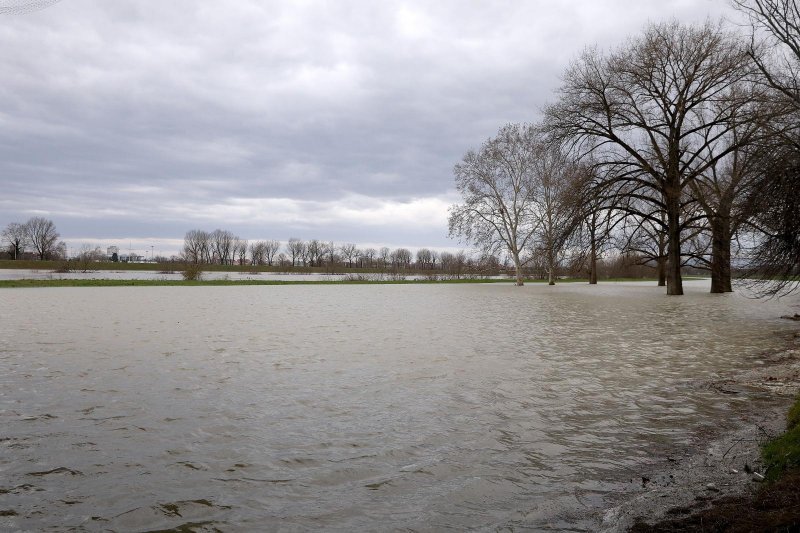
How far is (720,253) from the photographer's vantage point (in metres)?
27.4

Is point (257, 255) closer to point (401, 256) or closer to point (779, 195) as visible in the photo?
point (401, 256)

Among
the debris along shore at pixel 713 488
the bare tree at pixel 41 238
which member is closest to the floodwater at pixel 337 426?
the debris along shore at pixel 713 488

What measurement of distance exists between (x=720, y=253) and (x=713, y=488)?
92.4 ft

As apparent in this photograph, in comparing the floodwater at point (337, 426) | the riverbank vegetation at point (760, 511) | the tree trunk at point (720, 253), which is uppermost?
the tree trunk at point (720, 253)

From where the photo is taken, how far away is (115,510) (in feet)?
11.8

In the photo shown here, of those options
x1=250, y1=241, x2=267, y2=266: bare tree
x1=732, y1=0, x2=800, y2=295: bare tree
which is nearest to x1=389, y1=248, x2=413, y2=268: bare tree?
x1=250, y1=241, x2=267, y2=266: bare tree

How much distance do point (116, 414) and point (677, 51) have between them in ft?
101

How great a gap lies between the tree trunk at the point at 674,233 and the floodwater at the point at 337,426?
16.3 m

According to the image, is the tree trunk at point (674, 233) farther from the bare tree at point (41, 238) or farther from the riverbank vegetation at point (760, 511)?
the bare tree at point (41, 238)

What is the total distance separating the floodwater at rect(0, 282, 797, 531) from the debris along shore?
0.77 feet

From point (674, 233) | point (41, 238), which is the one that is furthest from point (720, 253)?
point (41, 238)

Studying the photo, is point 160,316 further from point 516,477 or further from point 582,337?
point 516,477

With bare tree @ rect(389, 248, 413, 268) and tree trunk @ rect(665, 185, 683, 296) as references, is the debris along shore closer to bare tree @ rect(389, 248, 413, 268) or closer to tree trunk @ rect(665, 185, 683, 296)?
tree trunk @ rect(665, 185, 683, 296)

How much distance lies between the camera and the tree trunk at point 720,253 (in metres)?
25.7
